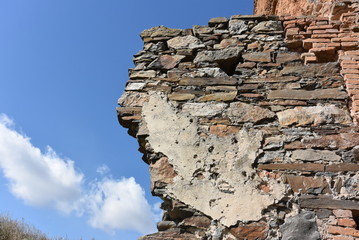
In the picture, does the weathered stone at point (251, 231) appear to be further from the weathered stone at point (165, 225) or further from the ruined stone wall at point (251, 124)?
the weathered stone at point (165, 225)

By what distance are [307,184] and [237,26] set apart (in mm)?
1695

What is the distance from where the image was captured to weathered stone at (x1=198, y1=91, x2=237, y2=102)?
296 centimetres

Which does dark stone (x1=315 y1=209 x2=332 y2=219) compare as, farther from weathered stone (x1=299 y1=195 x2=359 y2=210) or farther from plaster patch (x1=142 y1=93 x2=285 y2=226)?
plaster patch (x1=142 y1=93 x2=285 y2=226)

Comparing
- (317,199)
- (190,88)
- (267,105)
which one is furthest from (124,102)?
(317,199)

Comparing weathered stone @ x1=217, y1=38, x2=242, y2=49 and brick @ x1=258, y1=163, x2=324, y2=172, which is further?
weathered stone @ x1=217, y1=38, x2=242, y2=49

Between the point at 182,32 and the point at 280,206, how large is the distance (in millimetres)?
1924

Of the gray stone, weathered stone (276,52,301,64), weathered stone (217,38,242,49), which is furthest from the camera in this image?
weathered stone (217,38,242,49)

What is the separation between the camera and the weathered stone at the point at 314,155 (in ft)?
8.45

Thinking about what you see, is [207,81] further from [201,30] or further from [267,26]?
[267,26]

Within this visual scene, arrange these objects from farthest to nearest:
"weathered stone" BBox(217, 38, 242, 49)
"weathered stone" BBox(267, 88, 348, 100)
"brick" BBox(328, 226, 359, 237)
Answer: "weathered stone" BBox(217, 38, 242, 49) → "weathered stone" BBox(267, 88, 348, 100) → "brick" BBox(328, 226, 359, 237)

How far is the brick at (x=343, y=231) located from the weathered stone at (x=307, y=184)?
267 mm

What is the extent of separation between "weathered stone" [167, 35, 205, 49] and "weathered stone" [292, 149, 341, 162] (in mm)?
1376

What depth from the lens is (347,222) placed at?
7.49 feet

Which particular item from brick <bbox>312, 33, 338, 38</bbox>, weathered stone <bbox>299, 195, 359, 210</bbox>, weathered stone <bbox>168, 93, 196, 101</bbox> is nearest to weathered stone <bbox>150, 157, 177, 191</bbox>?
weathered stone <bbox>168, 93, 196, 101</bbox>
